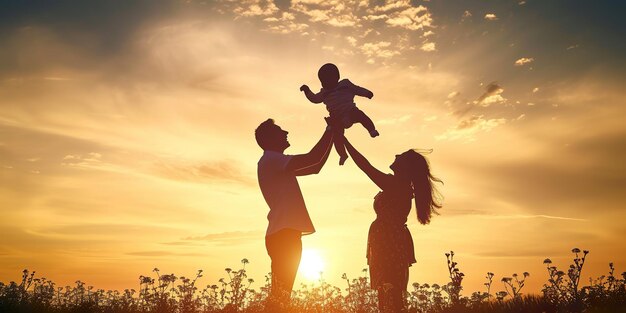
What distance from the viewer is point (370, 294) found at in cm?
948

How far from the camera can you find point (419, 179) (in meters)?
9.33

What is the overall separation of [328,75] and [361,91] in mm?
606

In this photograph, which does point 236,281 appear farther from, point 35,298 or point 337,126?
point 35,298

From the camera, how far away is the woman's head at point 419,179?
9281 mm

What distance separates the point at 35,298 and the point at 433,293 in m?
7.26

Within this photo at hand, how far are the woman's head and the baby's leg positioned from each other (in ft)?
4.33

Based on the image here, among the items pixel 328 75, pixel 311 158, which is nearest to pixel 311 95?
pixel 328 75

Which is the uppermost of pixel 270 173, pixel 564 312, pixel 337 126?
pixel 337 126

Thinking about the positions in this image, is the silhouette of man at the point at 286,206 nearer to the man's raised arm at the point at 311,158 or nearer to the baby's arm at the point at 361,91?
the man's raised arm at the point at 311,158

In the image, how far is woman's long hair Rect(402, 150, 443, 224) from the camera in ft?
30.5

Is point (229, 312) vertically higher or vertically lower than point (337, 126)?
lower

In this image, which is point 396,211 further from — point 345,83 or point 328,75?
point 328,75

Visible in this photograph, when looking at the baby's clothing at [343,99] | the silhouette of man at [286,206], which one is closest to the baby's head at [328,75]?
the baby's clothing at [343,99]

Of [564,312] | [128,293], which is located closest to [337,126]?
[564,312]
